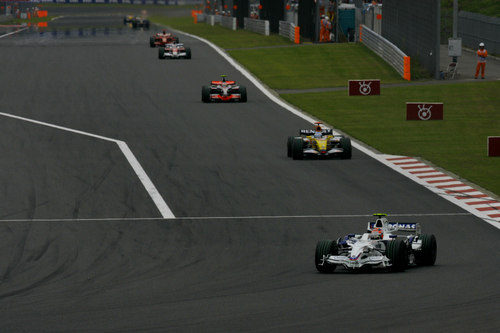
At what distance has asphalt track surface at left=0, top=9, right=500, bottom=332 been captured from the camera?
49.4ft

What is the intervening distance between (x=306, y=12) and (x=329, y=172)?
193ft

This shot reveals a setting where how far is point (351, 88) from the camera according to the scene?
51969 mm

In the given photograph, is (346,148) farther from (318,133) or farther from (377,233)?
(377,233)

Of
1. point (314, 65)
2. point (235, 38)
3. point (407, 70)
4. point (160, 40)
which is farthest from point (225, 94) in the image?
point (235, 38)

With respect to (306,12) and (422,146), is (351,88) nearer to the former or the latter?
(422,146)

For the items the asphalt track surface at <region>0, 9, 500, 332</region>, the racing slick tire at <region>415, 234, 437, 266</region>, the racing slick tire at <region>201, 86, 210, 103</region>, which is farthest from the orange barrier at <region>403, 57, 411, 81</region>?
the racing slick tire at <region>415, 234, 437, 266</region>

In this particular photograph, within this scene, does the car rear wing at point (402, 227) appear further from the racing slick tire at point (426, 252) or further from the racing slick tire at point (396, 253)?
the racing slick tire at point (396, 253)

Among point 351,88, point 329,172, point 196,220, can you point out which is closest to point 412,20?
point 351,88

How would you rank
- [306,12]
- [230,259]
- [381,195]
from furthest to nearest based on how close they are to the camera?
[306,12] → [381,195] → [230,259]

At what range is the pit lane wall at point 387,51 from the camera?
193ft

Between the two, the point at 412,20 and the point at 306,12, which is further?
the point at 306,12

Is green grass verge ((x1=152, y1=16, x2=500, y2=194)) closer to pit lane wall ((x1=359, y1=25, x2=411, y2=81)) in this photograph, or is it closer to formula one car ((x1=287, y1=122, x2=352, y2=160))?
pit lane wall ((x1=359, y1=25, x2=411, y2=81))

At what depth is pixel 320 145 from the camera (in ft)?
107

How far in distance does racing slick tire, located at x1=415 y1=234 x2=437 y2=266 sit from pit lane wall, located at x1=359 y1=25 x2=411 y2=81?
3989 cm
